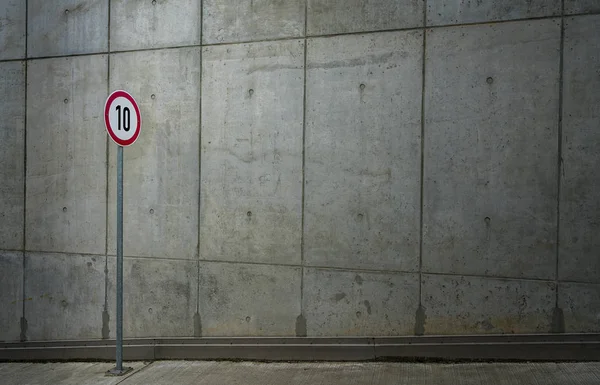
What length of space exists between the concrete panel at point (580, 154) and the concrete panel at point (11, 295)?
6.40 meters

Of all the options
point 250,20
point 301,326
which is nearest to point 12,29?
point 250,20

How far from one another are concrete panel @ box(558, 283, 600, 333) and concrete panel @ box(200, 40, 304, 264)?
8.81ft

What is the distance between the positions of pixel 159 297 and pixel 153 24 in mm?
3250

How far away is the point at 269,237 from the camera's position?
213 inches

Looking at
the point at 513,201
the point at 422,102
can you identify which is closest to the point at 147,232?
the point at 422,102

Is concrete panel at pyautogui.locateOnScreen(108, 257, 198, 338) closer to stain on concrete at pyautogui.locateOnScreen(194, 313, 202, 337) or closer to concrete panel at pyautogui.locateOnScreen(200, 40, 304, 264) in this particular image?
stain on concrete at pyautogui.locateOnScreen(194, 313, 202, 337)

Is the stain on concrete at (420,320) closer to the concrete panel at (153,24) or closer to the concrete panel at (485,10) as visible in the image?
the concrete panel at (485,10)

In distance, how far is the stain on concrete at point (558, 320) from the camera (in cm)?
470

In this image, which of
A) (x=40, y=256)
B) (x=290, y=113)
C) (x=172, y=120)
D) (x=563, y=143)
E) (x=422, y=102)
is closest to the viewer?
(x=563, y=143)

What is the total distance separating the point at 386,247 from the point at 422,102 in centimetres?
154

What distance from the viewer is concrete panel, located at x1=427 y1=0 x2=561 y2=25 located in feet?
15.4

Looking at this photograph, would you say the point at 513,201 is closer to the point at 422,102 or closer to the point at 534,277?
the point at 534,277

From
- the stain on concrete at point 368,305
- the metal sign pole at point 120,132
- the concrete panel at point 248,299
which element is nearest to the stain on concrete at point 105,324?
the metal sign pole at point 120,132

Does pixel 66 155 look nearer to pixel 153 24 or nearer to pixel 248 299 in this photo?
pixel 153 24
